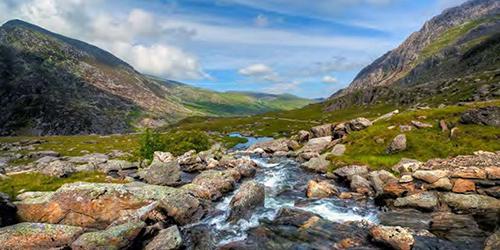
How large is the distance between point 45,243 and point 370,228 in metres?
28.9

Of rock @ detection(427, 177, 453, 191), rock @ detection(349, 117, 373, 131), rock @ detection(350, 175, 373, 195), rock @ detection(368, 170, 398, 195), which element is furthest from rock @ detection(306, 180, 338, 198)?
rock @ detection(349, 117, 373, 131)

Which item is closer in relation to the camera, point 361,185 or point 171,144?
point 361,185

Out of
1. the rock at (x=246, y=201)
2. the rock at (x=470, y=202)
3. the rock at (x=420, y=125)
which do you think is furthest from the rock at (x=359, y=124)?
the rock at (x=246, y=201)

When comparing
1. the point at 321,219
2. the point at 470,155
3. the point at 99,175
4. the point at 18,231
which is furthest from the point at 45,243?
the point at 470,155

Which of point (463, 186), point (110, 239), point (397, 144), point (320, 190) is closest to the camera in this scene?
point (110, 239)

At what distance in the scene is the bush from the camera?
90.0 meters

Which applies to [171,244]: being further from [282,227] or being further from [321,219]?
[321,219]

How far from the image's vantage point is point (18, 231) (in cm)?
2947

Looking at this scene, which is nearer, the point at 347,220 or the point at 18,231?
the point at 18,231

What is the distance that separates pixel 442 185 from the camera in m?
43.8

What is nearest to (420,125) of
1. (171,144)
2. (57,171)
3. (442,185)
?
(442,185)

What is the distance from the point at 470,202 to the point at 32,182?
50.4 metres

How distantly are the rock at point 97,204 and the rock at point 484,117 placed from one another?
54226 mm

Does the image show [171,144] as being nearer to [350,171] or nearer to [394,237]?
[350,171]
